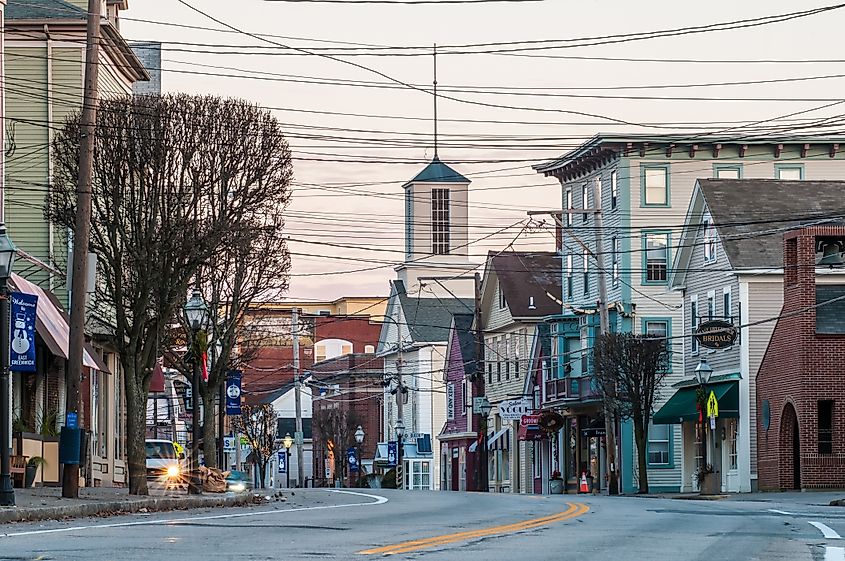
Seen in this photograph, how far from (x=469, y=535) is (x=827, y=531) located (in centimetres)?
511

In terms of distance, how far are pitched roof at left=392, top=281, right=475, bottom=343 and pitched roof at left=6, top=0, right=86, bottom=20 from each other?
52.9m

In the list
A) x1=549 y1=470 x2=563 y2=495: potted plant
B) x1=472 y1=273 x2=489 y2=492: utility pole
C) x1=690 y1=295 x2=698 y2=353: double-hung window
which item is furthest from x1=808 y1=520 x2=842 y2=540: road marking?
x1=472 y1=273 x2=489 y2=492: utility pole

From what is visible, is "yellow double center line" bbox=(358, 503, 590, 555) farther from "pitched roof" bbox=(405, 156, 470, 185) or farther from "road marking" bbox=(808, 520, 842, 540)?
"pitched roof" bbox=(405, 156, 470, 185)

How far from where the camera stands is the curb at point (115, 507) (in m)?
20.8

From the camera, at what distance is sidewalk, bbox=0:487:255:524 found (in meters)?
21.0

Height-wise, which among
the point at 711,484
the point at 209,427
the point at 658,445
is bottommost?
the point at 711,484

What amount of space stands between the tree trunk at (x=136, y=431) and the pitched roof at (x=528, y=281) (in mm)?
44157

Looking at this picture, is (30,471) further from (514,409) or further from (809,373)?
(514,409)

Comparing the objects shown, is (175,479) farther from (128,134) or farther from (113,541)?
(113,541)

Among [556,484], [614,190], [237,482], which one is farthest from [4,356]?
[614,190]

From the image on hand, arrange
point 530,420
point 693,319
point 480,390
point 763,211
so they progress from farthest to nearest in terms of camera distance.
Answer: point 480,390, point 530,420, point 693,319, point 763,211

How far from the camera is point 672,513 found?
25828mm

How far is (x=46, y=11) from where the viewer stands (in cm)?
3972

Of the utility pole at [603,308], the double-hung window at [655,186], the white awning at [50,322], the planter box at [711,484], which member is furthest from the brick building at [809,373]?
the white awning at [50,322]
